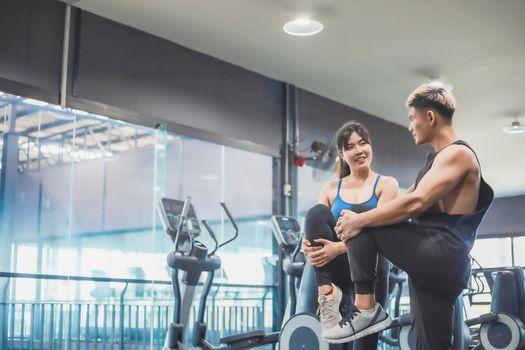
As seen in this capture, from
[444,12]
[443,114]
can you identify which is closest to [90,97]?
[444,12]

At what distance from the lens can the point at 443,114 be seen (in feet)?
7.42

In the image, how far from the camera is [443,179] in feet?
6.89

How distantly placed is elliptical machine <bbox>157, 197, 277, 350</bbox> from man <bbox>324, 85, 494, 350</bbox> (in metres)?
1.84

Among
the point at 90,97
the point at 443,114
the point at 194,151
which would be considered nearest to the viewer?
the point at 443,114

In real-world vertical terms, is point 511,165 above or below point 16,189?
above

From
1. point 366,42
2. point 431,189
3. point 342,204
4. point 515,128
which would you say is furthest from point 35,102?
point 515,128

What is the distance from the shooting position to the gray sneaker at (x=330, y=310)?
2.38m

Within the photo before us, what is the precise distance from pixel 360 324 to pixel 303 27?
114 inches

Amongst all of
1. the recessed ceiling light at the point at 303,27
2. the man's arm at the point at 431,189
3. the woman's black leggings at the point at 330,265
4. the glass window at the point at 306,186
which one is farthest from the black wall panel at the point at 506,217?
the man's arm at the point at 431,189

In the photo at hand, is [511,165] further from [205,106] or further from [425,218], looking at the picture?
[425,218]

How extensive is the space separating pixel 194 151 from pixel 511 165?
17.8ft

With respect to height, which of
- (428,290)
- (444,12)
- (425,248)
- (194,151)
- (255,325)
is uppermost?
(444,12)

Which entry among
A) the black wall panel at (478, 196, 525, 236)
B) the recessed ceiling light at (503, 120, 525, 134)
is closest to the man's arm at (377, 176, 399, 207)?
the recessed ceiling light at (503, 120, 525, 134)

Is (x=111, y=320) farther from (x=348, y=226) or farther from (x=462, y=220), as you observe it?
(x=462, y=220)
